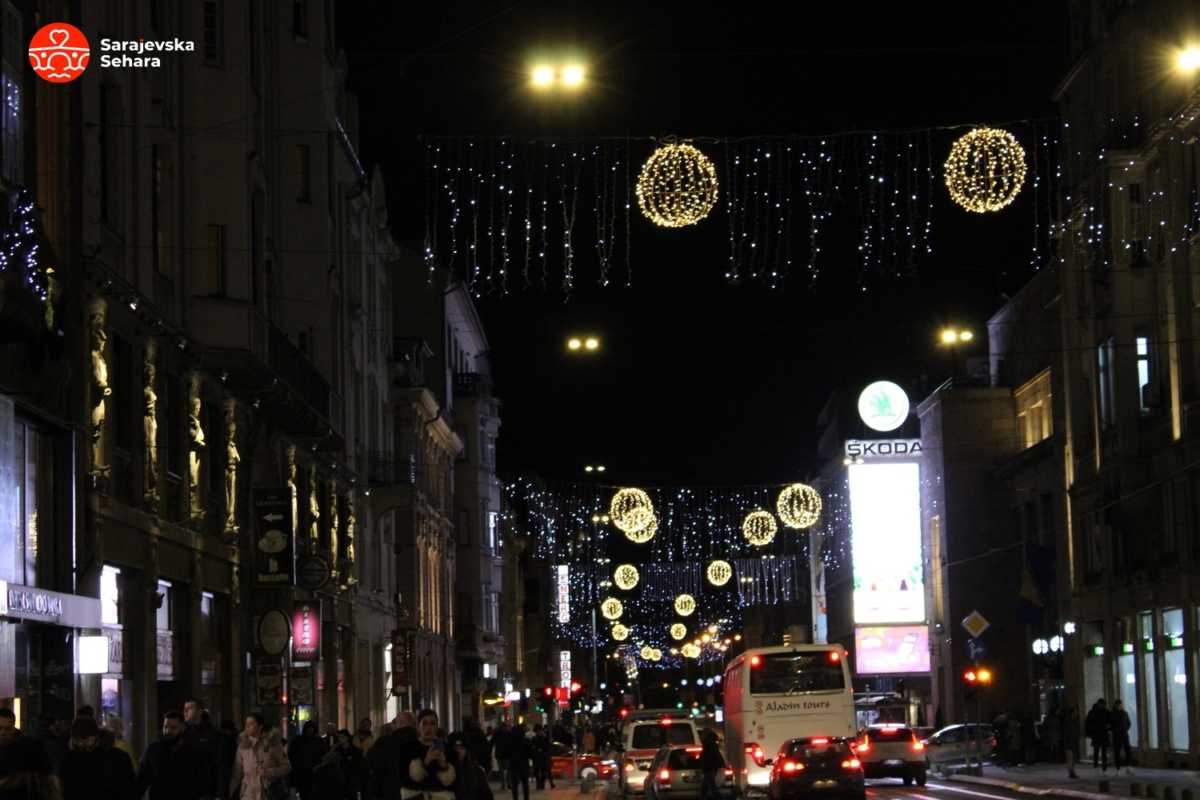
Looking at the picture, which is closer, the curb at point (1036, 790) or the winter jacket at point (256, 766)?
the winter jacket at point (256, 766)

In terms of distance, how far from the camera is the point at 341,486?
5094 centimetres

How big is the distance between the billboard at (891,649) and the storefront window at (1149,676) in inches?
1728

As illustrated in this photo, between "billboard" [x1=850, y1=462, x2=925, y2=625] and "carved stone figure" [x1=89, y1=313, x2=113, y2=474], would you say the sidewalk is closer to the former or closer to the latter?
"carved stone figure" [x1=89, y1=313, x2=113, y2=474]

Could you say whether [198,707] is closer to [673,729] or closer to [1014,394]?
[673,729]

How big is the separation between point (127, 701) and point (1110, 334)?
101ft

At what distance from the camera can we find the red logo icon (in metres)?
24.9

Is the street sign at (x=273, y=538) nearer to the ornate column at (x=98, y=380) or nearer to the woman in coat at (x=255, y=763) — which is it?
the ornate column at (x=98, y=380)

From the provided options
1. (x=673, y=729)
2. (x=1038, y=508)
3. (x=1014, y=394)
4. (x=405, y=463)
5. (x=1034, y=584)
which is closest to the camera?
(x=673, y=729)

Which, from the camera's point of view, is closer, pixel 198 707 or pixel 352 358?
pixel 198 707

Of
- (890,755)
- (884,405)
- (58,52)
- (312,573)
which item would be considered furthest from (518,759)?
(884,405)

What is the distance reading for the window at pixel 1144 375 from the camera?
166 feet

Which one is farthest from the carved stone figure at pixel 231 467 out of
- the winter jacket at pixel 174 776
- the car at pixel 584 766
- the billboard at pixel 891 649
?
the billboard at pixel 891 649

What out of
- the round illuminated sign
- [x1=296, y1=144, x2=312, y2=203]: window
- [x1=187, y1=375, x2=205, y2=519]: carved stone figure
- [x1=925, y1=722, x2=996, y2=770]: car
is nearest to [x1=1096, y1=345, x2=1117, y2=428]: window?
[x1=925, y1=722, x2=996, y2=770]: car

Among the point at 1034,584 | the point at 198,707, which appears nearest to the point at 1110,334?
the point at 1034,584
